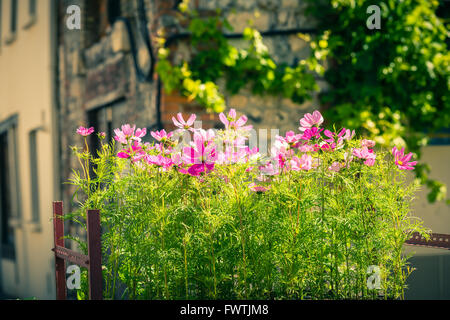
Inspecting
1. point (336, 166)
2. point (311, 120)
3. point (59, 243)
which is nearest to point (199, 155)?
point (311, 120)

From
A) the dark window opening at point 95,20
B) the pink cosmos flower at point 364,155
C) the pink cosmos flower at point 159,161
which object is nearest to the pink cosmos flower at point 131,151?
the pink cosmos flower at point 159,161

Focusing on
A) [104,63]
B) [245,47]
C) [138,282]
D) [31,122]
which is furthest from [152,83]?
[31,122]

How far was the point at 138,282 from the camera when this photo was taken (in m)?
3.21

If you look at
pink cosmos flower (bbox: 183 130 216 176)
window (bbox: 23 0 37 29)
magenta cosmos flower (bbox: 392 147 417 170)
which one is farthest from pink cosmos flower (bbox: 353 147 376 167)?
window (bbox: 23 0 37 29)

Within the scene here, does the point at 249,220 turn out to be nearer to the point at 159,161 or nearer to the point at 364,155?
the point at 159,161

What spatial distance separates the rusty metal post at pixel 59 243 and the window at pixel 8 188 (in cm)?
832

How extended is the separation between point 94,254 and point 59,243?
0.69 meters

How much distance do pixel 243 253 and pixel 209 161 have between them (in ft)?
1.58

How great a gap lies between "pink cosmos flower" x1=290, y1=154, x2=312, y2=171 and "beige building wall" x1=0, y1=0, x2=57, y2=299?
696 cm

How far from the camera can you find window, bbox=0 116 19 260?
1155 centimetres

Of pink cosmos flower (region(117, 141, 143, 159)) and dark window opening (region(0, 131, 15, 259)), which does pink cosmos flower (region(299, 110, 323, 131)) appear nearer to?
pink cosmos flower (region(117, 141, 143, 159))

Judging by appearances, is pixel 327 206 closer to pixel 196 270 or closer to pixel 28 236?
pixel 196 270

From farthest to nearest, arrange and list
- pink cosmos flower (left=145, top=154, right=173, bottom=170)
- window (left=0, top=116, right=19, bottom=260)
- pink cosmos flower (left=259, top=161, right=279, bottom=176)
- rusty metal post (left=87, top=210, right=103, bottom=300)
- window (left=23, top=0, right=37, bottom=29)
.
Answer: window (left=0, top=116, right=19, bottom=260)
window (left=23, top=0, right=37, bottom=29)
pink cosmos flower (left=259, top=161, right=279, bottom=176)
pink cosmos flower (left=145, top=154, right=173, bottom=170)
rusty metal post (left=87, top=210, right=103, bottom=300)

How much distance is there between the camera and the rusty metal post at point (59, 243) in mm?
3426
